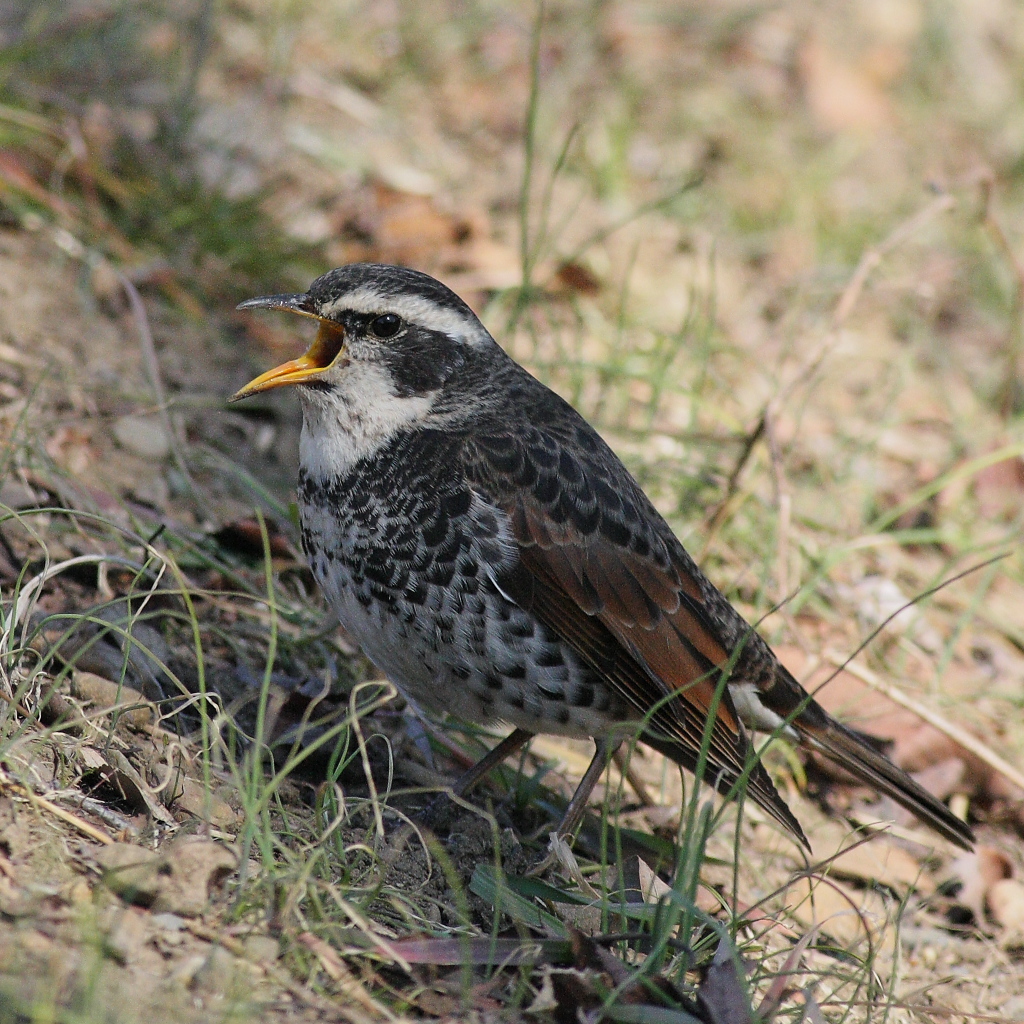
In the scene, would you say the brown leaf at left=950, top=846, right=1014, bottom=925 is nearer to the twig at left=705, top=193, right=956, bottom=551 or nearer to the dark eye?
the twig at left=705, top=193, right=956, bottom=551

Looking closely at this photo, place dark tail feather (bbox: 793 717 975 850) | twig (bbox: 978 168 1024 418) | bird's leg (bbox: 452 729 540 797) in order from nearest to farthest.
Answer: bird's leg (bbox: 452 729 540 797) < dark tail feather (bbox: 793 717 975 850) < twig (bbox: 978 168 1024 418)

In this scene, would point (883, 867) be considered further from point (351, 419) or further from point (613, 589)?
point (351, 419)

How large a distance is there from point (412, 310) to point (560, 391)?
2511 millimetres

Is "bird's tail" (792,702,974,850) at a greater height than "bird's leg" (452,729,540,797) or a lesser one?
greater

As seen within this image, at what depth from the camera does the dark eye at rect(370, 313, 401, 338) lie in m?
4.45

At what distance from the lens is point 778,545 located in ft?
19.1

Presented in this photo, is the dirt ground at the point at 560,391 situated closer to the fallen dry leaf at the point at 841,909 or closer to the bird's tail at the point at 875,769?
the fallen dry leaf at the point at 841,909

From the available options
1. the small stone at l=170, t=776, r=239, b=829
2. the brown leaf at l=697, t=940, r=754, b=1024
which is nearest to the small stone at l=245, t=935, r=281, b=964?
the small stone at l=170, t=776, r=239, b=829

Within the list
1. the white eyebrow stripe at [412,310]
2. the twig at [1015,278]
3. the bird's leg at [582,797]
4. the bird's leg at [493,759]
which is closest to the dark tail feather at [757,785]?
the bird's leg at [582,797]

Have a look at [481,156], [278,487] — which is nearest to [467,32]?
[481,156]

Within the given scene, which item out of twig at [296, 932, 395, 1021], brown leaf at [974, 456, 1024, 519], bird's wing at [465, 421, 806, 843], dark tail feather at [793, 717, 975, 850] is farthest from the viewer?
brown leaf at [974, 456, 1024, 519]

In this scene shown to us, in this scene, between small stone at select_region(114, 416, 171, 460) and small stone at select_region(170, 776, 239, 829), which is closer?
small stone at select_region(170, 776, 239, 829)

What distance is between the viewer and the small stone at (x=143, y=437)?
18.8ft

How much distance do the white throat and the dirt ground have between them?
0.59m
